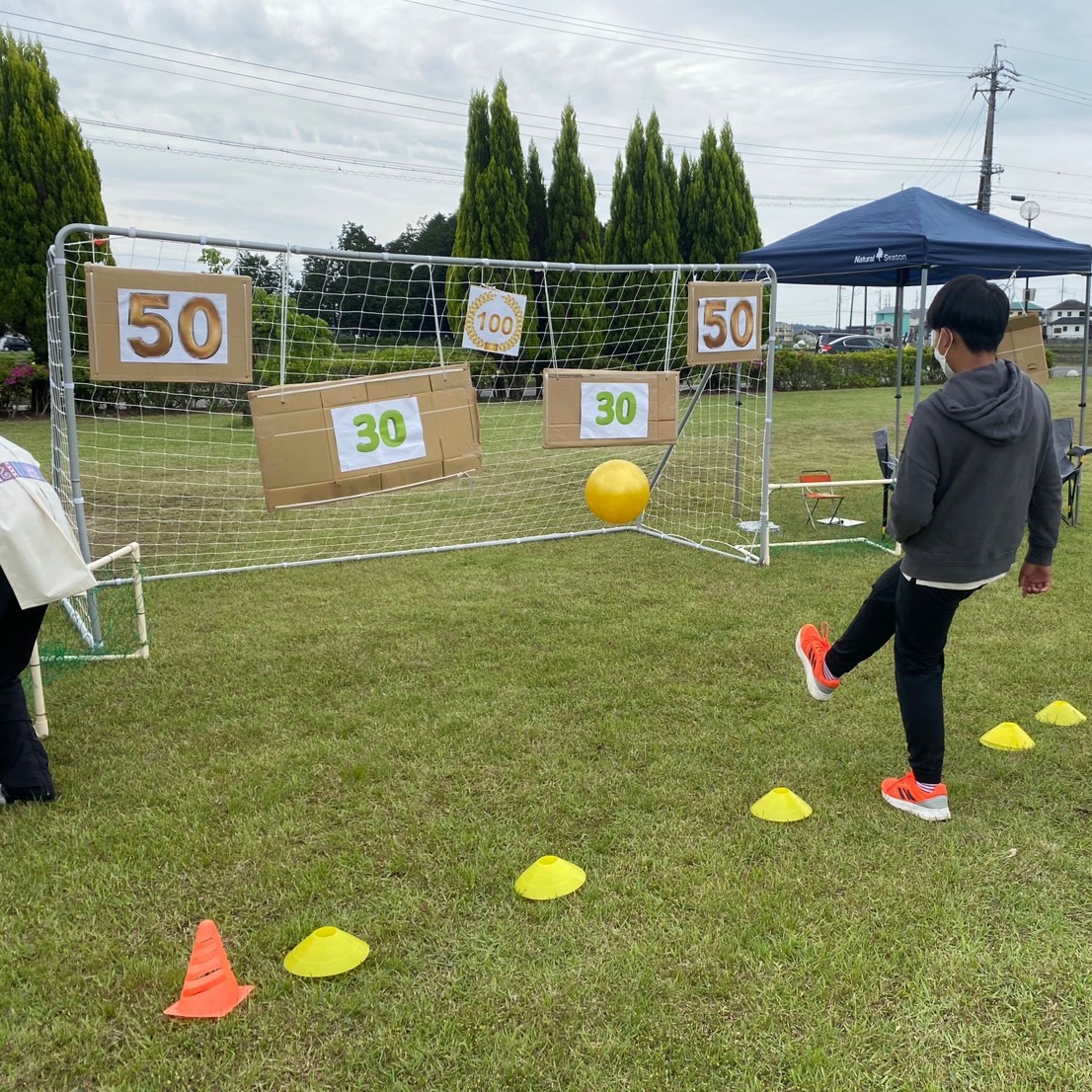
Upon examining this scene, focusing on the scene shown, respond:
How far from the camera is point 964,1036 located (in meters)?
2.17

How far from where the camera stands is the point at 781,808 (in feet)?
10.4

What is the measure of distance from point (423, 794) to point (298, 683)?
1406 mm

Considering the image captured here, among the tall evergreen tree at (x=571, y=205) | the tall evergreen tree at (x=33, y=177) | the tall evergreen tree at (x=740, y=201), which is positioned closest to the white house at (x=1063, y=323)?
the tall evergreen tree at (x=740, y=201)

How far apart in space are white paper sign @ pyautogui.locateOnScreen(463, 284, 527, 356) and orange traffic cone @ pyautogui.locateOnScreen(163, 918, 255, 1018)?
14.7 feet

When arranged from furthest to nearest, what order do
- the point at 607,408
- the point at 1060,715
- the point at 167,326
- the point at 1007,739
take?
1. the point at 607,408
2. the point at 167,326
3. the point at 1060,715
4. the point at 1007,739

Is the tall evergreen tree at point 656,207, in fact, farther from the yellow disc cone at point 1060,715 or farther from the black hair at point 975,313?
the black hair at point 975,313

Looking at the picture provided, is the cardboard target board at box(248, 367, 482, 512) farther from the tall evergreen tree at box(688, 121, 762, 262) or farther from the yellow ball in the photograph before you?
the tall evergreen tree at box(688, 121, 762, 262)

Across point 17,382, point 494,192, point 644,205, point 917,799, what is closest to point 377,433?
point 917,799

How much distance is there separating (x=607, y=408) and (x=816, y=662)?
116 inches

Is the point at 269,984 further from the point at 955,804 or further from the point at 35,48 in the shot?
the point at 35,48

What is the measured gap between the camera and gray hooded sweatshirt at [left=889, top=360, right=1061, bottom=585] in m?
2.76

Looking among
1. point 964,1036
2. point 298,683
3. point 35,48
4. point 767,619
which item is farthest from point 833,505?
point 35,48

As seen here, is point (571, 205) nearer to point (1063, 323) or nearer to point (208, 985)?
point (208, 985)

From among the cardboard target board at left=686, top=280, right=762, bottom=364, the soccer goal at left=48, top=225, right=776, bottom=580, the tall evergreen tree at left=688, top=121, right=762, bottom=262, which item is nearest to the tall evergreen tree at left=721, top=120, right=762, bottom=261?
the tall evergreen tree at left=688, top=121, right=762, bottom=262
